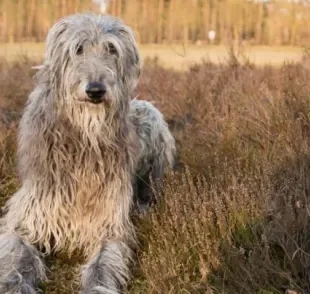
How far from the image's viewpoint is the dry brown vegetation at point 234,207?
396cm

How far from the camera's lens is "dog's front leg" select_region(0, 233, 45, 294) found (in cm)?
390

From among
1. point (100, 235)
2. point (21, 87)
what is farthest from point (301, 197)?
point (21, 87)

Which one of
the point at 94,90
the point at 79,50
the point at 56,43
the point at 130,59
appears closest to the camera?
the point at 94,90

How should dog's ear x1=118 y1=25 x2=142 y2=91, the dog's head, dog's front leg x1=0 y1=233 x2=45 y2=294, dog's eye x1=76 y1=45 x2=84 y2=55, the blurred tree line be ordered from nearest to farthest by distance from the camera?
dog's front leg x1=0 y1=233 x2=45 y2=294, the dog's head, dog's eye x1=76 y1=45 x2=84 y2=55, dog's ear x1=118 y1=25 x2=142 y2=91, the blurred tree line

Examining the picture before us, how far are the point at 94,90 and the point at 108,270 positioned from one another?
116 cm

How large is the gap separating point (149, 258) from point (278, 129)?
193 centimetres

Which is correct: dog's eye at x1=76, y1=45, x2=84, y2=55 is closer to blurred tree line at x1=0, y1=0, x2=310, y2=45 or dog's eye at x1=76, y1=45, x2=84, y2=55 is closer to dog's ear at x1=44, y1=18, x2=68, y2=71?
dog's ear at x1=44, y1=18, x2=68, y2=71

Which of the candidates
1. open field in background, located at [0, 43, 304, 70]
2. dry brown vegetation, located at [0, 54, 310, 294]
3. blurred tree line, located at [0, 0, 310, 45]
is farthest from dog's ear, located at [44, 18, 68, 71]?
blurred tree line, located at [0, 0, 310, 45]

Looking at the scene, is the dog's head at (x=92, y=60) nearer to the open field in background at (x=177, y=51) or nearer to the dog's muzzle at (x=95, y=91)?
the dog's muzzle at (x=95, y=91)

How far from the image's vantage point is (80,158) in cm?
439

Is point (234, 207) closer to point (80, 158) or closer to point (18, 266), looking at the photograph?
point (80, 158)

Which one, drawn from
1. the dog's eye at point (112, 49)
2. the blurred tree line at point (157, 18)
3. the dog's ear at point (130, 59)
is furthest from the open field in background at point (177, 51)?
the dog's eye at point (112, 49)

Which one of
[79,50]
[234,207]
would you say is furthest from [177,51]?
[234,207]

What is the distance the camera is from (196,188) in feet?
15.6
